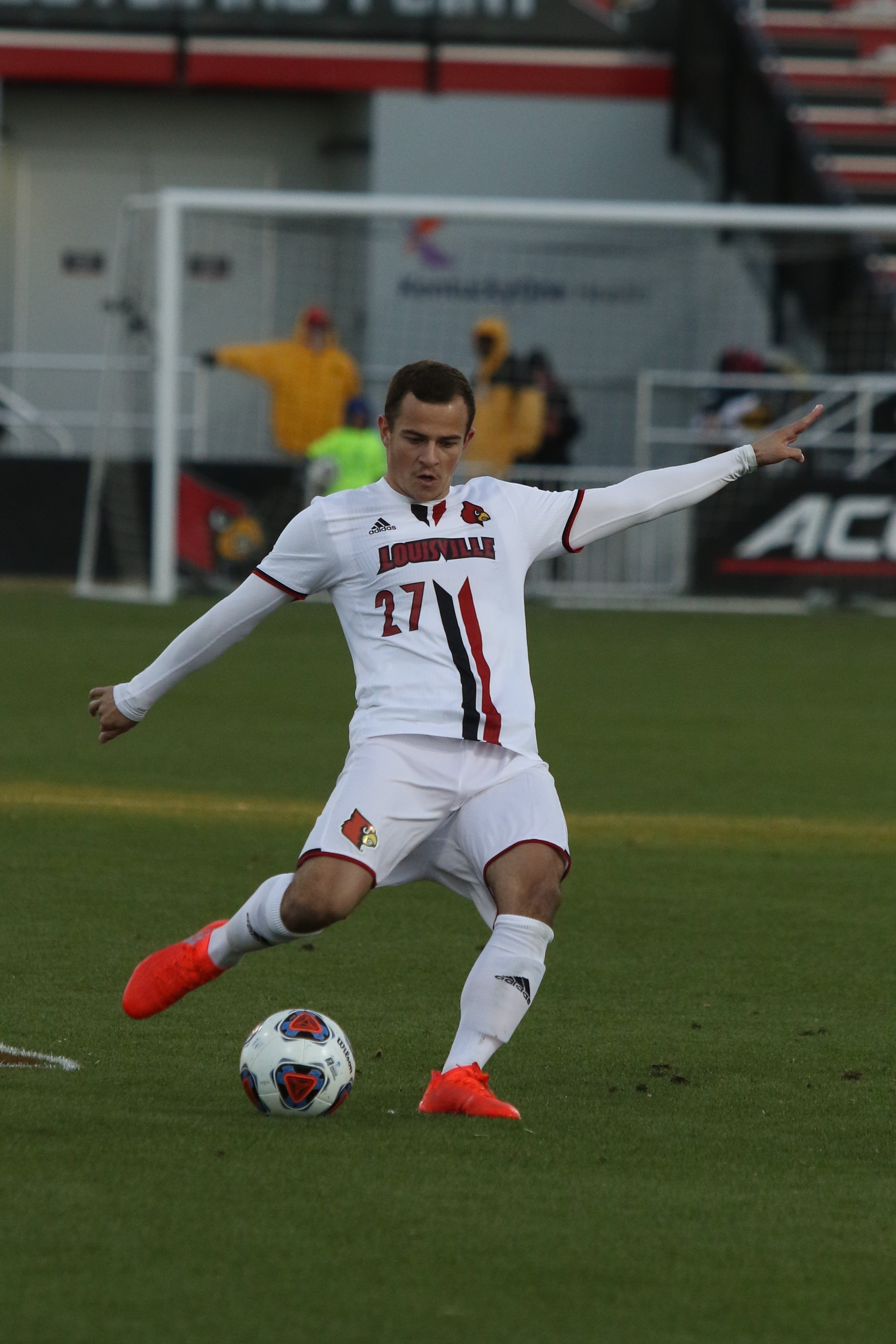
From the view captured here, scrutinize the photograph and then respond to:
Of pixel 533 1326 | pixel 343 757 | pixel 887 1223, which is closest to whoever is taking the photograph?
pixel 533 1326

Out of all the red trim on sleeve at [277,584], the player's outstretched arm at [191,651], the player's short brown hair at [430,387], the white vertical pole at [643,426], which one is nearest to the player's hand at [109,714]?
the player's outstretched arm at [191,651]

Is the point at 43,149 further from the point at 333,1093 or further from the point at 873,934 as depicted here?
the point at 333,1093

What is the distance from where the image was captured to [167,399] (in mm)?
17484

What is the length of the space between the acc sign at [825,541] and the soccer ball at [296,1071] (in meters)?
14.5

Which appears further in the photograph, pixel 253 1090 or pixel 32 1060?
pixel 32 1060

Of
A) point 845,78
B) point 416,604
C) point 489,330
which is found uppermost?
point 845,78

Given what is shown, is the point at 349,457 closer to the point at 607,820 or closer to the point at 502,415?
the point at 502,415

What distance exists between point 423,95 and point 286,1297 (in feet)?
71.3

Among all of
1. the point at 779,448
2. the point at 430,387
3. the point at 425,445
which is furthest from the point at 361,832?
the point at 779,448

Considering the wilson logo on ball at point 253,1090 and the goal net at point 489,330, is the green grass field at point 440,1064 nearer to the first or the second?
the wilson logo on ball at point 253,1090

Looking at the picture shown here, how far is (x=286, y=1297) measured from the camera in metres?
3.53

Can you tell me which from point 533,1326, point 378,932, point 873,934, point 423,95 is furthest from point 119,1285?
point 423,95

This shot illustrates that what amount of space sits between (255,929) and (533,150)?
20.5m

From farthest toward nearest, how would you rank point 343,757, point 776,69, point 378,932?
1. point 776,69
2. point 343,757
3. point 378,932
